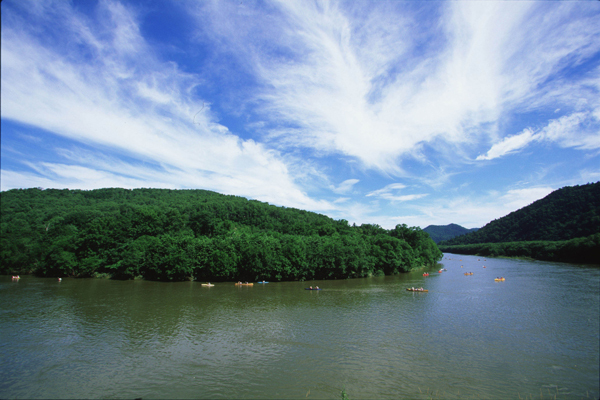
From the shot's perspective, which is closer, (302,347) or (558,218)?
(302,347)

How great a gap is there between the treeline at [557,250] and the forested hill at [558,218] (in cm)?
754

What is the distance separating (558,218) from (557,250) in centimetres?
2414

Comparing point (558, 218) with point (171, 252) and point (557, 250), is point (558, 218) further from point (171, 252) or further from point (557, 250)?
point (171, 252)

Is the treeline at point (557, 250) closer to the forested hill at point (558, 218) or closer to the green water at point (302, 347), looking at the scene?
the forested hill at point (558, 218)

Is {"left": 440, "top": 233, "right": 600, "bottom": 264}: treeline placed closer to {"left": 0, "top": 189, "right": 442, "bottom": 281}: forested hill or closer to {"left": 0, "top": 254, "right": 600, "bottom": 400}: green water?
{"left": 0, "top": 189, "right": 442, "bottom": 281}: forested hill

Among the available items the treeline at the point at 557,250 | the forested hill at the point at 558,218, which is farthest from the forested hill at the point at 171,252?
the forested hill at the point at 558,218

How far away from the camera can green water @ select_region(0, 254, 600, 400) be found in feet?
47.0

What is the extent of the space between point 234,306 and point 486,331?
2273cm

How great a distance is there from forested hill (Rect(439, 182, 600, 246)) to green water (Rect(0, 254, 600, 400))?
65194mm

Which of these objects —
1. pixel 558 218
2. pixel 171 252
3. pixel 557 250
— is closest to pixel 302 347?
pixel 171 252

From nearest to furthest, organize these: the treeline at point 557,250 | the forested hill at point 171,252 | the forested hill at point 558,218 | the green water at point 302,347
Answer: the green water at point 302,347 → the forested hill at point 171,252 → the treeline at point 557,250 → the forested hill at point 558,218

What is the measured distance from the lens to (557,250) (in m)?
81.6

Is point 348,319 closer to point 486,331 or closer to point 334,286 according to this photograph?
point 486,331

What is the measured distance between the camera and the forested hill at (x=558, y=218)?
271 feet
